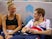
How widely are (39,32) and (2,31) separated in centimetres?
74

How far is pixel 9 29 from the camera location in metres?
2.82

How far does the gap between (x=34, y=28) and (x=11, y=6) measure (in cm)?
53

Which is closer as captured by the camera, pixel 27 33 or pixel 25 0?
pixel 27 33

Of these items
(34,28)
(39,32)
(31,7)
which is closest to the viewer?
(39,32)

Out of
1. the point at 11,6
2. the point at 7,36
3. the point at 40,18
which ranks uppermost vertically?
the point at 11,6

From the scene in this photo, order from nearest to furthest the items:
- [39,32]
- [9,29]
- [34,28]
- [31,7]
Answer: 1. [39,32]
2. [34,28]
3. [9,29]
4. [31,7]

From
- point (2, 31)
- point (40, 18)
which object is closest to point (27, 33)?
point (40, 18)

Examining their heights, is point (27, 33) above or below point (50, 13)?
below

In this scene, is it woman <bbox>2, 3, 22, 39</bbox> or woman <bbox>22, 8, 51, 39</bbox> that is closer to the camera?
woman <bbox>22, 8, 51, 39</bbox>

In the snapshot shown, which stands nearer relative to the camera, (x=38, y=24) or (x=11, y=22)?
(x=38, y=24)

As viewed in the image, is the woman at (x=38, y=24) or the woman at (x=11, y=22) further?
the woman at (x=11, y=22)

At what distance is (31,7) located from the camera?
303cm

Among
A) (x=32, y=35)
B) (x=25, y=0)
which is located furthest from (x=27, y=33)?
(x=25, y=0)

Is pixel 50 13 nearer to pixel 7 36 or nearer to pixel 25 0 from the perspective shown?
→ pixel 25 0
